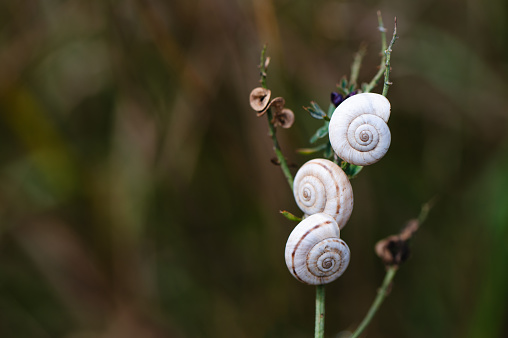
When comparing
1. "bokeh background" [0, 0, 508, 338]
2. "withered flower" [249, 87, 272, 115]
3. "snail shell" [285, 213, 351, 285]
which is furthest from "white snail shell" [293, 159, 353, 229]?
"bokeh background" [0, 0, 508, 338]

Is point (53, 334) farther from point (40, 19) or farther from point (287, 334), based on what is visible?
point (40, 19)

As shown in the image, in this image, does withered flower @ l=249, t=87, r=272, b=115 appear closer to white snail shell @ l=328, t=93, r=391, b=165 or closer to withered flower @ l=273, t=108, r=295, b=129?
withered flower @ l=273, t=108, r=295, b=129

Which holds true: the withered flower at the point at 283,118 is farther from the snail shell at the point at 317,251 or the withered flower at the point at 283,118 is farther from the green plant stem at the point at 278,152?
the snail shell at the point at 317,251

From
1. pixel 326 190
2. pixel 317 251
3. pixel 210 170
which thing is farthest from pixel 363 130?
pixel 210 170

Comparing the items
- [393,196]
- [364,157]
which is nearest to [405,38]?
[393,196]

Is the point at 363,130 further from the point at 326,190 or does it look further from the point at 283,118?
the point at 283,118

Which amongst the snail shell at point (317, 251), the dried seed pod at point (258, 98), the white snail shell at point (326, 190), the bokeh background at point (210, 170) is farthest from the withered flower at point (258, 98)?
the bokeh background at point (210, 170)

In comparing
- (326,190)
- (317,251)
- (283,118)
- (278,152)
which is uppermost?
(283,118)
